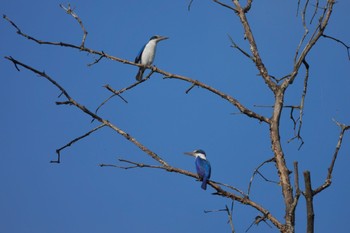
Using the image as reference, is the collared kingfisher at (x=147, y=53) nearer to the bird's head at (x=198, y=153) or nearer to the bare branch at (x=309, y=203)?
the bird's head at (x=198, y=153)

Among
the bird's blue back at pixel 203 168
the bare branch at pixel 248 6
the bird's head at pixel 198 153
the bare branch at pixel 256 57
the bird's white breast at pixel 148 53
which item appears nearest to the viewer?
the bare branch at pixel 256 57

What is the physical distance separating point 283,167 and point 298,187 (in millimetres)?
371

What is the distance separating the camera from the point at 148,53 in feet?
40.0

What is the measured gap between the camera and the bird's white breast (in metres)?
12.2

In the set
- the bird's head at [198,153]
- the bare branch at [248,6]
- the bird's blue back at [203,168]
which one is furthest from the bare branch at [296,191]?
the bird's head at [198,153]

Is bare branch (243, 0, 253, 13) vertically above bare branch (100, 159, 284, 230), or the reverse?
bare branch (243, 0, 253, 13)

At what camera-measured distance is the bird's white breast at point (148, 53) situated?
12164mm

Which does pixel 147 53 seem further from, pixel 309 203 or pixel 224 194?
pixel 309 203

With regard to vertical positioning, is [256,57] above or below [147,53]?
below

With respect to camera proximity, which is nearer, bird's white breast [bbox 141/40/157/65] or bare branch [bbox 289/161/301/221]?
bare branch [bbox 289/161/301/221]

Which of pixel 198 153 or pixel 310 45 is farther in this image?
pixel 198 153

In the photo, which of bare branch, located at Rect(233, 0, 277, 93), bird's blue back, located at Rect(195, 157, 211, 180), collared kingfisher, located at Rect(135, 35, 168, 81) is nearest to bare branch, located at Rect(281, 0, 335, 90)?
bare branch, located at Rect(233, 0, 277, 93)

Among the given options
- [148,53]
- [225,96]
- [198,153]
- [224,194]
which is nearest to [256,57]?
[225,96]

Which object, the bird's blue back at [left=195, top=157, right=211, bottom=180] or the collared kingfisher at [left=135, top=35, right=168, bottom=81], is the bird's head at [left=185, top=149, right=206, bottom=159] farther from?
the collared kingfisher at [left=135, top=35, right=168, bottom=81]
